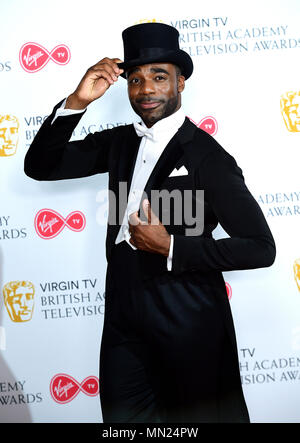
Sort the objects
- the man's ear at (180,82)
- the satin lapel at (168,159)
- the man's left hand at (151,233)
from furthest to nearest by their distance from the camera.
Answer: the man's ear at (180,82) < the satin lapel at (168,159) < the man's left hand at (151,233)

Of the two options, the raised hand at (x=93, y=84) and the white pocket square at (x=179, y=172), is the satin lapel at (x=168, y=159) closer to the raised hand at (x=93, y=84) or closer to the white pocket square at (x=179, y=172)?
the white pocket square at (x=179, y=172)

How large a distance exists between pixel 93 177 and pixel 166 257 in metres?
0.90

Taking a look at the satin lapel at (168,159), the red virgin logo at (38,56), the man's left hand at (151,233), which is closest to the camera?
the man's left hand at (151,233)

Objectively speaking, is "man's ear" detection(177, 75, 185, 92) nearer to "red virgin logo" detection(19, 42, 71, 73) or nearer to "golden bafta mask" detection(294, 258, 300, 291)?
"red virgin logo" detection(19, 42, 71, 73)

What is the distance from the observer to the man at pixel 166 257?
172cm

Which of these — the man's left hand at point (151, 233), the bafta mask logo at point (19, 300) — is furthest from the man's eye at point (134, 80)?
the bafta mask logo at point (19, 300)

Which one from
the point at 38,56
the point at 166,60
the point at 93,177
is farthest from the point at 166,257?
the point at 38,56

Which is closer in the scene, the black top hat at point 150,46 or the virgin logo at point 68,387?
the black top hat at point 150,46

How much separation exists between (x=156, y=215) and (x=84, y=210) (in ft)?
2.70

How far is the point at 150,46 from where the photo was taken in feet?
5.99

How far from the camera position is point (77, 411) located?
8.52 ft

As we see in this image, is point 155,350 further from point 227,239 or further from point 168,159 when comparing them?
point 168,159

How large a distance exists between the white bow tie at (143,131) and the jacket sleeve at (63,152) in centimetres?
17

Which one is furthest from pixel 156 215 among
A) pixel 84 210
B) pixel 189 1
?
pixel 189 1
